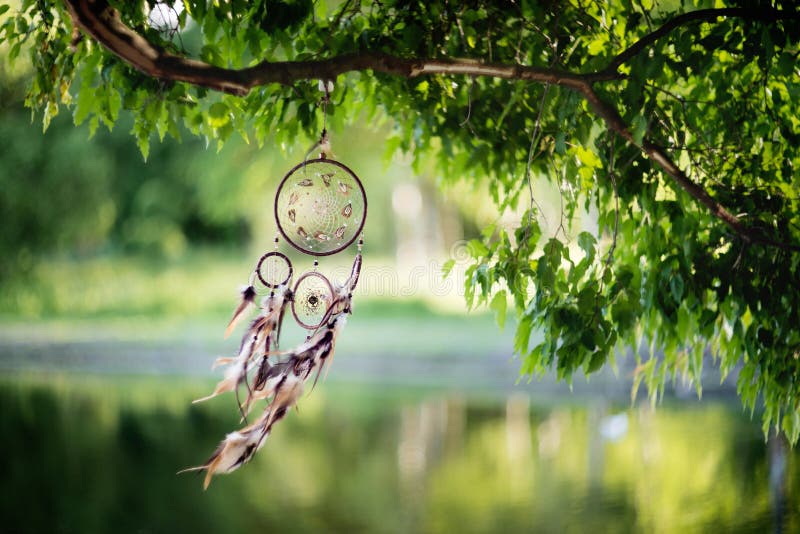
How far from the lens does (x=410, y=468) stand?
574cm

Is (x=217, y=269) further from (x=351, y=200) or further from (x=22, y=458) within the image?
(x=351, y=200)

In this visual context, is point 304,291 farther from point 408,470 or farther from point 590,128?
point 408,470

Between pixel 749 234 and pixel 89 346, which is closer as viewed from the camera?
pixel 749 234

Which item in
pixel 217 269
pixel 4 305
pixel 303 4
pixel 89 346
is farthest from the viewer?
pixel 217 269

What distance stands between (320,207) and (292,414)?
528 centimetres

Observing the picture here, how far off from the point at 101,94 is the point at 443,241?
1403 centimetres

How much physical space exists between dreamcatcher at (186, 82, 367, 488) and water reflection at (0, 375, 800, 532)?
2335 millimetres

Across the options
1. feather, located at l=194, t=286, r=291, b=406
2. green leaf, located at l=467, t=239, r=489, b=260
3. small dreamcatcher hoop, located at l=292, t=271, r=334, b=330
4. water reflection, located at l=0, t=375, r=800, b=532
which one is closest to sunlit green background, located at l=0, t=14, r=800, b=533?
water reflection, located at l=0, t=375, r=800, b=532

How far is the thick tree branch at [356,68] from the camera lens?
79.8 inches

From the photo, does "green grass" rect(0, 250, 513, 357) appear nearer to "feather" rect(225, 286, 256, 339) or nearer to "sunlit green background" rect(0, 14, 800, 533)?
"sunlit green background" rect(0, 14, 800, 533)

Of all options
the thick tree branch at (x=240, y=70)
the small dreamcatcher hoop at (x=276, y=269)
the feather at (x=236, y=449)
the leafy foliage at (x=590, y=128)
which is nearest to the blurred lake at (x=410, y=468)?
the leafy foliage at (x=590, y=128)

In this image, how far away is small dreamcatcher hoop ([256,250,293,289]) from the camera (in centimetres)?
256

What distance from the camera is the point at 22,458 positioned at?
6277 millimetres

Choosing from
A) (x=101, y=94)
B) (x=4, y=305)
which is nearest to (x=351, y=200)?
(x=101, y=94)
